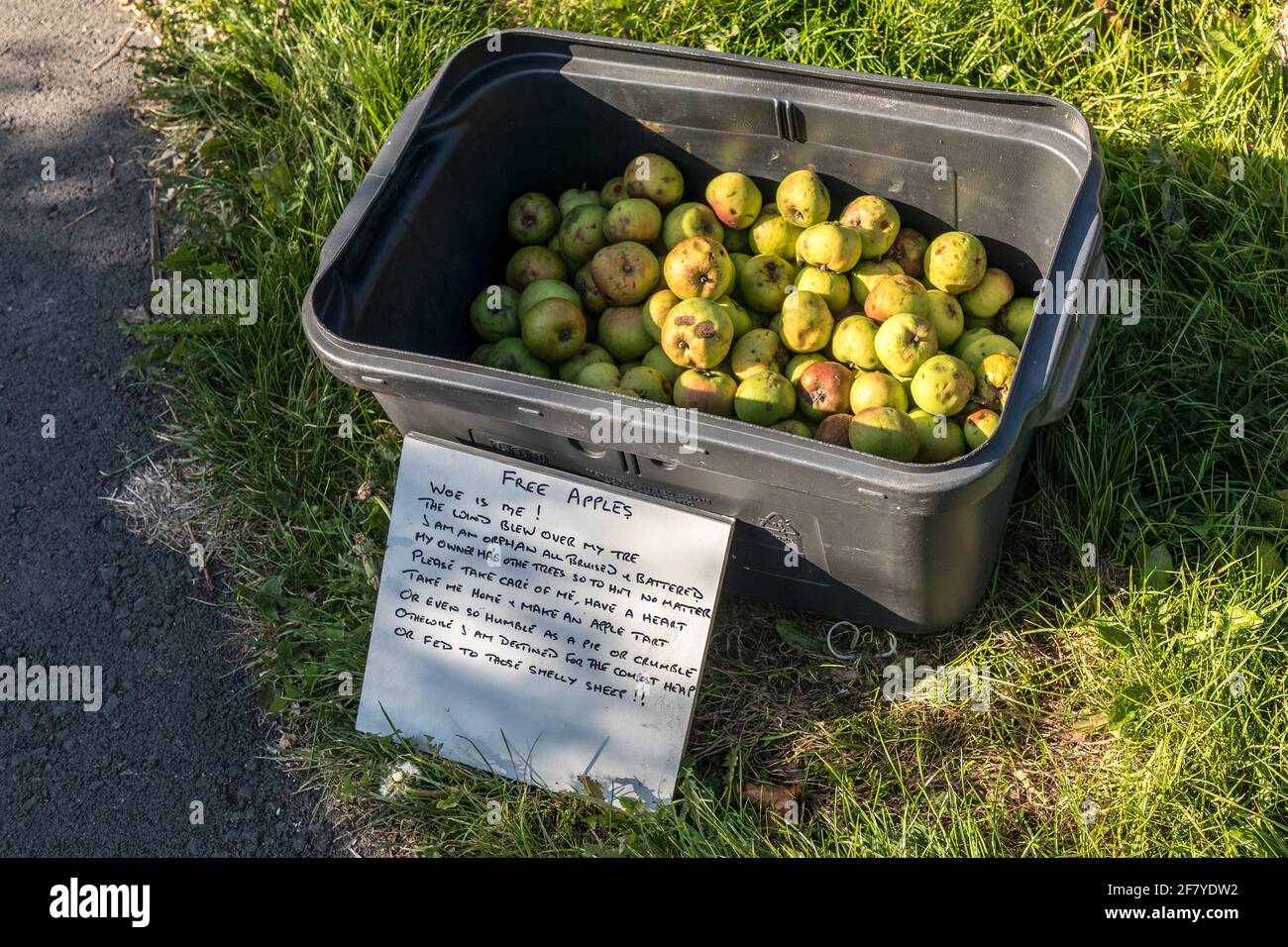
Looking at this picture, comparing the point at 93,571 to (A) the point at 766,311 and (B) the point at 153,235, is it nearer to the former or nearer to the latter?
(B) the point at 153,235

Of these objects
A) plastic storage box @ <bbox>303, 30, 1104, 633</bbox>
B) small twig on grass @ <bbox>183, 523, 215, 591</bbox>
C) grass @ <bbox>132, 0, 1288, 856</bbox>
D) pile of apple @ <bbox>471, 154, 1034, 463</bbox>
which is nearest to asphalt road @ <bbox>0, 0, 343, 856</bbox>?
small twig on grass @ <bbox>183, 523, 215, 591</bbox>

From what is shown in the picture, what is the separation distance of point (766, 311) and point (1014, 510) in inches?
33.9

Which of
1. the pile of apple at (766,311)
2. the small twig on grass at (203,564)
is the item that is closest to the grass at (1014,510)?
the small twig on grass at (203,564)

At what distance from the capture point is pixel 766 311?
113 inches

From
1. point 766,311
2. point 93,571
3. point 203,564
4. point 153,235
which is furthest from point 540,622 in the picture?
point 153,235

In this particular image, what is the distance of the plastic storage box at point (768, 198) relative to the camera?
2.23 metres

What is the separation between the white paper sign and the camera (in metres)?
2.58

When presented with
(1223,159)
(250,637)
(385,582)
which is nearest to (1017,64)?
(1223,159)

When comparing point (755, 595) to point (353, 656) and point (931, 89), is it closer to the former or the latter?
point (353, 656)

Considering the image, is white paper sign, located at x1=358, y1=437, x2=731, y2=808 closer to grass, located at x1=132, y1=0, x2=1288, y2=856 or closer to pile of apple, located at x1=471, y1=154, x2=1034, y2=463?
grass, located at x1=132, y1=0, x2=1288, y2=856

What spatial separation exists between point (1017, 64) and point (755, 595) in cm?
190

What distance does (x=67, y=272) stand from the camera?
374 cm

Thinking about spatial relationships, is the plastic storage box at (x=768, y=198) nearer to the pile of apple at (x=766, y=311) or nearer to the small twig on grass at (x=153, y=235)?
the pile of apple at (x=766, y=311)

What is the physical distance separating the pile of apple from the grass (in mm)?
520
